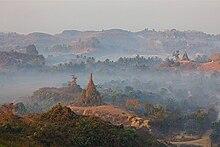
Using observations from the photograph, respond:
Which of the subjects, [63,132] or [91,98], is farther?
[91,98]

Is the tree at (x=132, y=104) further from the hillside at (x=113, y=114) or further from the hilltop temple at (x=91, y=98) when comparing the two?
the hilltop temple at (x=91, y=98)

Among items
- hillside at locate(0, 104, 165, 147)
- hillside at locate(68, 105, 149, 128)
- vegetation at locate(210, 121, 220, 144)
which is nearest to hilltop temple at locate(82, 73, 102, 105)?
hillside at locate(68, 105, 149, 128)

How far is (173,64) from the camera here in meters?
137

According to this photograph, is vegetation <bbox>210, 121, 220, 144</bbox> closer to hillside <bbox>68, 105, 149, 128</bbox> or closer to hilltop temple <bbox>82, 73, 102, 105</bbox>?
hillside <bbox>68, 105, 149, 128</bbox>

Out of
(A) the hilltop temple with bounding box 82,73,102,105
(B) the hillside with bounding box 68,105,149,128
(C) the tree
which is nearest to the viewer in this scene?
(B) the hillside with bounding box 68,105,149,128

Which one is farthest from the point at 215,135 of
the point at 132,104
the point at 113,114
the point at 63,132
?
the point at 63,132

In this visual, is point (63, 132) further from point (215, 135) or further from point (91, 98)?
point (91, 98)

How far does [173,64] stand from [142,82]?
1956cm

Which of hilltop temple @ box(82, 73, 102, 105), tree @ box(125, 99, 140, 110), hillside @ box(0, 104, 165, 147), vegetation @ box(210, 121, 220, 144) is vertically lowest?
vegetation @ box(210, 121, 220, 144)

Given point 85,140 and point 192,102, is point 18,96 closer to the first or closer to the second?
point 192,102

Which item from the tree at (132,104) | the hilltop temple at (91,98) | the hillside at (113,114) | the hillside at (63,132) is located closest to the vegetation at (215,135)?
the hillside at (113,114)

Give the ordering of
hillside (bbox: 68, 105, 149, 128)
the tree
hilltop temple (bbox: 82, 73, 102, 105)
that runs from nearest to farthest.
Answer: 1. hillside (bbox: 68, 105, 149, 128)
2. hilltop temple (bbox: 82, 73, 102, 105)
3. the tree

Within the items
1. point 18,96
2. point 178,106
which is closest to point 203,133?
point 178,106

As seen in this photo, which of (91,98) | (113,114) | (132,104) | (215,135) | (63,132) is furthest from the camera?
(132,104)
